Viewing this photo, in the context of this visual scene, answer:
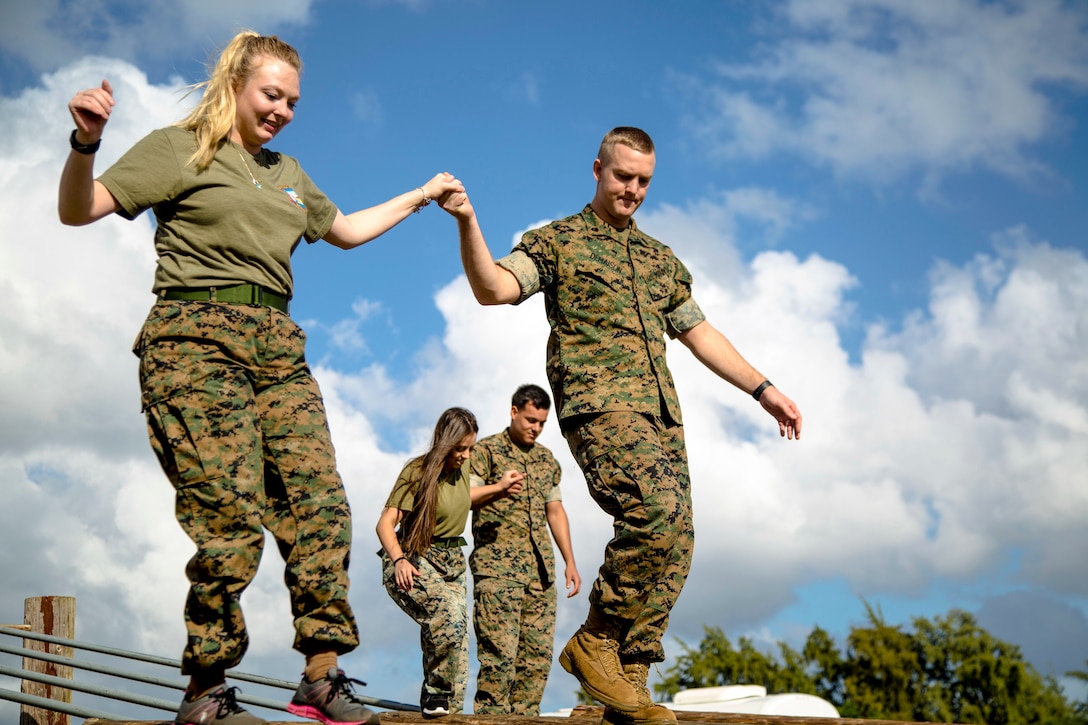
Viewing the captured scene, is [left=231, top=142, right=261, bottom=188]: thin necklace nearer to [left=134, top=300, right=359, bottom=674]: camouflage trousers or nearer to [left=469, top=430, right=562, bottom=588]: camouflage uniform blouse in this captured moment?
[left=134, top=300, right=359, bottom=674]: camouflage trousers

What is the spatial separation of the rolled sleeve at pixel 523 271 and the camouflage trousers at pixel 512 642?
424 cm

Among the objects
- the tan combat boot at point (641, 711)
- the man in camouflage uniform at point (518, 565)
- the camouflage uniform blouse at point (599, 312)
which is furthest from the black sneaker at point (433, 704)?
the camouflage uniform blouse at point (599, 312)

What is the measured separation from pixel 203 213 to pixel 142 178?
26 centimetres

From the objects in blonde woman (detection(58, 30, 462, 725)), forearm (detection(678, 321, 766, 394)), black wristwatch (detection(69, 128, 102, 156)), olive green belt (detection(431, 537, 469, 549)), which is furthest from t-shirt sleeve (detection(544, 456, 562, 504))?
black wristwatch (detection(69, 128, 102, 156))

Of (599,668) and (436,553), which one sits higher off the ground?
(436,553)

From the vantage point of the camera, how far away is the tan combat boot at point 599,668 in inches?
199

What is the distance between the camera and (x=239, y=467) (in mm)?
4035

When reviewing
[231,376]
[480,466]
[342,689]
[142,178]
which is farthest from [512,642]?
[142,178]

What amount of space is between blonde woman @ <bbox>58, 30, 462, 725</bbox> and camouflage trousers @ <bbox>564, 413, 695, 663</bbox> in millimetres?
1449

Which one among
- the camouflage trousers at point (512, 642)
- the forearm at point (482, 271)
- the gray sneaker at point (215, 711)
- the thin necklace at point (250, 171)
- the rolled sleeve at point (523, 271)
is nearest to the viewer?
the gray sneaker at point (215, 711)

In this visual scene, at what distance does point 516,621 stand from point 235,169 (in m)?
5.71

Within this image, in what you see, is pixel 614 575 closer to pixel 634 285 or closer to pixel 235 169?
pixel 634 285

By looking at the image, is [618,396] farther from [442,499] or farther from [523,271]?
[442,499]

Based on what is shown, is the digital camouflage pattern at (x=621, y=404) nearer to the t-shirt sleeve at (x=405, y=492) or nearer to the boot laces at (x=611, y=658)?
the boot laces at (x=611, y=658)
